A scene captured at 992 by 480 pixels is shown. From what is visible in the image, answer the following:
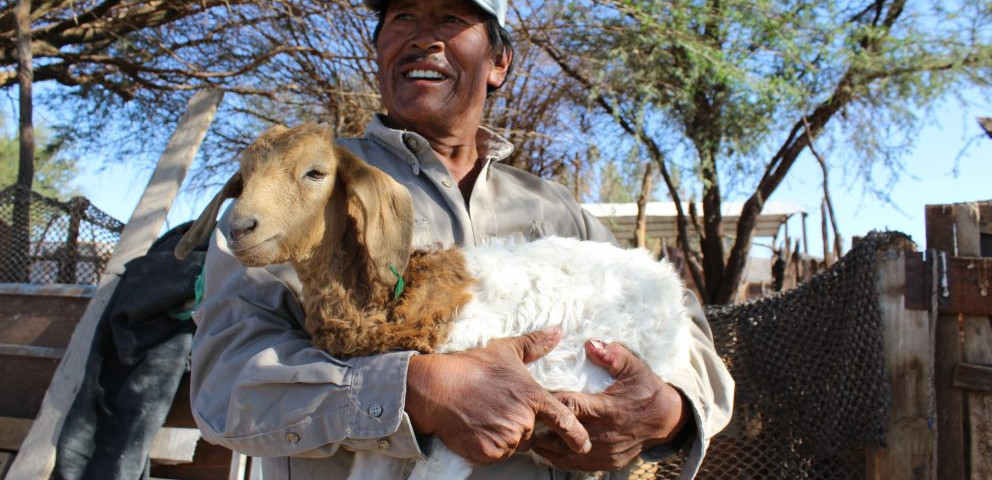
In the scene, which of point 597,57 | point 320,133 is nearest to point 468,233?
point 320,133

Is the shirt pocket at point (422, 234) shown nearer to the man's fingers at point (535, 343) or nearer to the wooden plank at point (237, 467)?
the man's fingers at point (535, 343)

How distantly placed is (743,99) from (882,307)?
6.59 meters

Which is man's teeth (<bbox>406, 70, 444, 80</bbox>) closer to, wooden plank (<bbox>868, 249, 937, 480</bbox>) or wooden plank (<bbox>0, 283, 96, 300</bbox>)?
wooden plank (<bbox>868, 249, 937, 480</bbox>)

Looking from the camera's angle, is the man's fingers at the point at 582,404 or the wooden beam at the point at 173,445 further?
the wooden beam at the point at 173,445

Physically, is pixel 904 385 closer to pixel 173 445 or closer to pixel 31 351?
pixel 173 445

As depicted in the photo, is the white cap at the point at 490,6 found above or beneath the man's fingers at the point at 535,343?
above

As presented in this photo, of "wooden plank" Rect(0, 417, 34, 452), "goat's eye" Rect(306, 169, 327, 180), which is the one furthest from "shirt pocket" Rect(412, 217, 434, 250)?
"wooden plank" Rect(0, 417, 34, 452)

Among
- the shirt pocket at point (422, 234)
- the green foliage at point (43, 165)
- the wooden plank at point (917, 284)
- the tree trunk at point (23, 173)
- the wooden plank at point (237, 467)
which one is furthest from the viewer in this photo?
the green foliage at point (43, 165)

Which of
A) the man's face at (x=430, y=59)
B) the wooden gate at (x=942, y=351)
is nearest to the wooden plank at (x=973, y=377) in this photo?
the wooden gate at (x=942, y=351)

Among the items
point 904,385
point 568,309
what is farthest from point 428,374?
point 904,385

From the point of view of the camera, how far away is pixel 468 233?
92.7 inches

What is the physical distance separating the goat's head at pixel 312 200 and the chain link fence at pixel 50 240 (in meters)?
3.47

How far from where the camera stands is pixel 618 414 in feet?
6.26

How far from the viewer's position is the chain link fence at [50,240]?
4812mm
